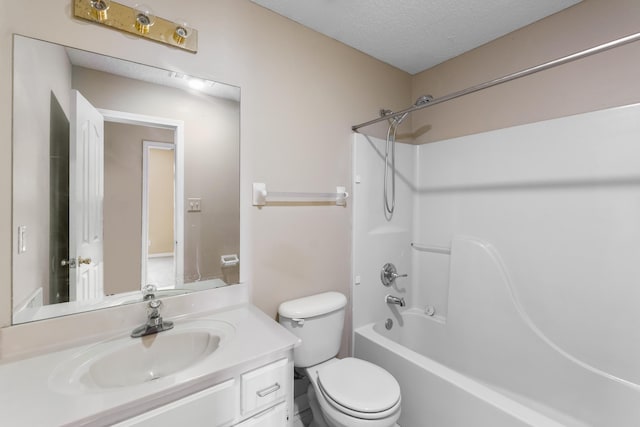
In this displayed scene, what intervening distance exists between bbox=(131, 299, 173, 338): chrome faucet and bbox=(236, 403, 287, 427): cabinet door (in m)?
0.51

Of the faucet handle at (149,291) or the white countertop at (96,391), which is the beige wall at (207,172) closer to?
the faucet handle at (149,291)

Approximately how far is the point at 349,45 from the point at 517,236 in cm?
169

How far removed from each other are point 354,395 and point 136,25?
1.90 meters

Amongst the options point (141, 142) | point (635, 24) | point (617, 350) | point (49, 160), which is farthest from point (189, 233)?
point (635, 24)

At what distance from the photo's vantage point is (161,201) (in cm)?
134

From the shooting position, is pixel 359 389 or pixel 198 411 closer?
pixel 198 411

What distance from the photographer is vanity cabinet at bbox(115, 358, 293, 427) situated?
2.75 ft

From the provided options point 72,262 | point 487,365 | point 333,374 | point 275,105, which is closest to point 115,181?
point 72,262

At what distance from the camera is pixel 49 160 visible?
108cm

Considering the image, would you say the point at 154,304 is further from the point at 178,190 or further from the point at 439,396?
the point at 439,396

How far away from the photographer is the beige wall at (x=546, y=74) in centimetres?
145

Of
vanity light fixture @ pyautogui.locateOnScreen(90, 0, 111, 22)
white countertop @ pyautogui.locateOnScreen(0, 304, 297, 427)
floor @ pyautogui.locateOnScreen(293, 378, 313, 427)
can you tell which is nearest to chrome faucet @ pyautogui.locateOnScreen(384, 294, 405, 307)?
floor @ pyautogui.locateOnScreen(293, 378, 313, 427)

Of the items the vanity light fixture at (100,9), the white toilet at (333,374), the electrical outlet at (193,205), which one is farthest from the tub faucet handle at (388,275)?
the vanity light fixture at (100,9)

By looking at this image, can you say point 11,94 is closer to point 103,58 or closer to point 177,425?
point 103,58
